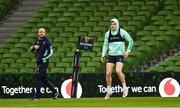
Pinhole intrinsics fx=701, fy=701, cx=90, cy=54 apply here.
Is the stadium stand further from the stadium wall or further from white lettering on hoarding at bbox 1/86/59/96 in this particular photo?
white lettering on hoarding at bbox 1/86/59/96

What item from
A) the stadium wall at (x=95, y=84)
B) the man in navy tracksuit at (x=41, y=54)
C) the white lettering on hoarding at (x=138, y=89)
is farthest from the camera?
the white lettering on hoarding at (x=138, y=89)

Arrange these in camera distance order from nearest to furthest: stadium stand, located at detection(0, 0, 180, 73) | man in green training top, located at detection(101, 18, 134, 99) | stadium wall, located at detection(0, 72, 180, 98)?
man in green training top, located at detection(101, 18, 134, 99), stadium wall, located at detection(0, 72, 180, 98), stadium stand, located at detection(0, 0, 180, 73)

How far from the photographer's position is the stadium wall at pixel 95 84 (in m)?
20.7

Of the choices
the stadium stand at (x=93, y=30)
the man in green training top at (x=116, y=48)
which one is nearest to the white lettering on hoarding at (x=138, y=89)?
the stadium stand at (x=93, y=30)

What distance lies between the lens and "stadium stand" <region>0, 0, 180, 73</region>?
24484 millimetres

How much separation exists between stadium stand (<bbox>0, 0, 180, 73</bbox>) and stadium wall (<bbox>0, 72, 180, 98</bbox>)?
A: 6.33 ft

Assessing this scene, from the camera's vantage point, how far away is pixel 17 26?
29516mm

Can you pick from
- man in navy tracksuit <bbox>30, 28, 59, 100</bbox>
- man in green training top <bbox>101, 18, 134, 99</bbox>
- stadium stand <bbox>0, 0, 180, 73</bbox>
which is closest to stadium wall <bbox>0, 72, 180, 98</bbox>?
stadium stand <bbox>0, 0, 180, 73</bbox>

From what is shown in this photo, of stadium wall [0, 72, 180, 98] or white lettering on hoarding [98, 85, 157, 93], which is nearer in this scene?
stadium wall [0, 72, 180, 98]

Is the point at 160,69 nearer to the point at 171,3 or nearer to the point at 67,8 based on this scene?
the point at 171,3

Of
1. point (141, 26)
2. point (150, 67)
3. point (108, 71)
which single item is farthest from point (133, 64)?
point (108, 71)

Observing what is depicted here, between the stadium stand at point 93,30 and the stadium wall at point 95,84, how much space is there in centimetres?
193

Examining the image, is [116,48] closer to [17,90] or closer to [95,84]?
[95,84]

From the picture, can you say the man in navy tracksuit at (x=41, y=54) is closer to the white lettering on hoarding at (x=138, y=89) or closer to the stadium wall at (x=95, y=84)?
the stadium wall at (x=95, y=84)
